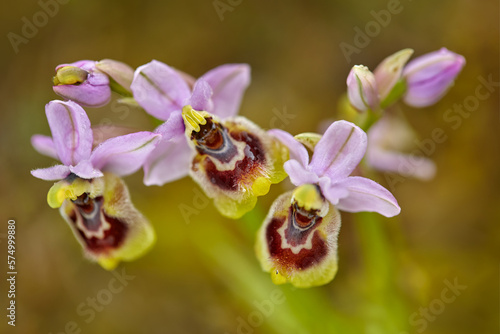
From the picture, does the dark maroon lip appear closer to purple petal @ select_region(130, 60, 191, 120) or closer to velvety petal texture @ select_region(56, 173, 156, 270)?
velvety petal texture @ select_region(56, 173, 156, 270)

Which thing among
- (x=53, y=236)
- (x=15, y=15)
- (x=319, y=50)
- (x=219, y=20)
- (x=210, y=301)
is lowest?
(x=210, y=301)

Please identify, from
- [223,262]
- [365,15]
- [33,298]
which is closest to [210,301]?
[223,262]

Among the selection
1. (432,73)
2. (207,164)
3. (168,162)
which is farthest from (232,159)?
(432,73)

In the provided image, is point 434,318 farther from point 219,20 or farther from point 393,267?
point 219,20

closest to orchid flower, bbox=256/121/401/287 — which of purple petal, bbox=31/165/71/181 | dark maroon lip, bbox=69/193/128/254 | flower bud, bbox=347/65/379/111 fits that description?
flower bud, bbox=347/65/379/111

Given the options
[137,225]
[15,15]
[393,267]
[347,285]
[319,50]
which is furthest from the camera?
[319,50]

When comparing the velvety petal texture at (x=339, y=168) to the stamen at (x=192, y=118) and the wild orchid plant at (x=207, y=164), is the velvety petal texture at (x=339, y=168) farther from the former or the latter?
the stamen at (x=192, y=118)

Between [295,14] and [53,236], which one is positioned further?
[295,14]

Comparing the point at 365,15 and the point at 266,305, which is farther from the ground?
the point at 365,15

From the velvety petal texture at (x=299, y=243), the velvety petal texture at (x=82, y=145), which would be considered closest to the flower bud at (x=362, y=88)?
the velvety petal texture at (x=299, y=243)

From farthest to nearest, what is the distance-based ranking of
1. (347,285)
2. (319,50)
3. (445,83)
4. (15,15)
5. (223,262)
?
(319,50) → (15,15) → (347,285) → (223,262) → (445,83)
